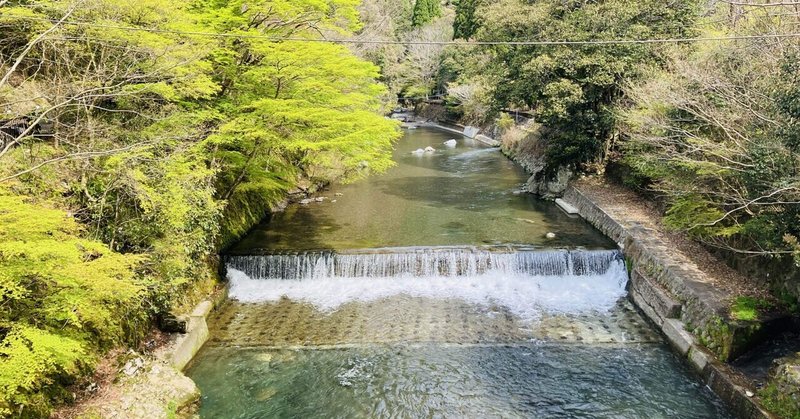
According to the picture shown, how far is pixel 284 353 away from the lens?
10.8m

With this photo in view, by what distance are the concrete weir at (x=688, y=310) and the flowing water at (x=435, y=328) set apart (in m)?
0.35

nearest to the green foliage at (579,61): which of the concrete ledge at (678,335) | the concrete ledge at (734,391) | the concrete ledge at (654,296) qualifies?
the concrete ledge at (654,296)

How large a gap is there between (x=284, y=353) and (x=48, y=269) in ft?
17.8

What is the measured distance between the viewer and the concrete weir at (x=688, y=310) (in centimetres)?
898

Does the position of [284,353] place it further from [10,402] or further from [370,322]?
[10,402]

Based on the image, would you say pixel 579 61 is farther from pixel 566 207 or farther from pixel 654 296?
pixel 654 296

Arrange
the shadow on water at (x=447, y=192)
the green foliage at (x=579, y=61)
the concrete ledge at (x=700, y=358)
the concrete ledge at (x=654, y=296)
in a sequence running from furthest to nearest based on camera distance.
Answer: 1. the shadow on water at (x=447, y=192)
2. the green foliage at (x=579, y=61)
3. the concrete ledge at (x=654, y=296)
4. the concrete ledge at (x=700, y=358)

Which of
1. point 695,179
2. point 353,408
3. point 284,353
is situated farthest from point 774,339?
point 284,353

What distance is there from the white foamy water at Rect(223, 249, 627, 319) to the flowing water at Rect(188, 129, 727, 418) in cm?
4

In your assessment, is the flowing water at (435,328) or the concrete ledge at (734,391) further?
the flowing water at (435,328)

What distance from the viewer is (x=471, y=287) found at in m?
14.1

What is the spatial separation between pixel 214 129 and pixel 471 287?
8.16 meters

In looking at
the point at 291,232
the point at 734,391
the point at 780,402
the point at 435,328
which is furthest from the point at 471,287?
the point at 780,402

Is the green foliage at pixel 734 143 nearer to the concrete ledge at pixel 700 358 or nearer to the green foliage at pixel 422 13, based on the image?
the concrete ledge at pixel 700 358
